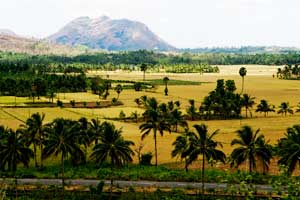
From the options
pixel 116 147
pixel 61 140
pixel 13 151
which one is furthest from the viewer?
pixel 116 147

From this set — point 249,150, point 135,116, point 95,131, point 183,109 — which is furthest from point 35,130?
point 183,109

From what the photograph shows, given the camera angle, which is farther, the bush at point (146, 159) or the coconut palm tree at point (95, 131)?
the coconut palm tree at point (95, 131)

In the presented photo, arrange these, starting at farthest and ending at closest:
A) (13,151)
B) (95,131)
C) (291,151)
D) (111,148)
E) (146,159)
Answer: (95,131) → (146,159) → (111,148) → (13,151) → (291,151)

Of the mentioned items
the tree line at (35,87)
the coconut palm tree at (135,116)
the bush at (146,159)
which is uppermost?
the tree line at (35,87)

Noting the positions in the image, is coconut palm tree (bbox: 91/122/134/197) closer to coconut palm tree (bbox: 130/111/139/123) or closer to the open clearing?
the open clearing

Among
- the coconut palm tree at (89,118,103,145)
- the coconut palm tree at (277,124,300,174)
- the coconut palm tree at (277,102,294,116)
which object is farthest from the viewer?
the coconut palm tree at (277,102,294,116)

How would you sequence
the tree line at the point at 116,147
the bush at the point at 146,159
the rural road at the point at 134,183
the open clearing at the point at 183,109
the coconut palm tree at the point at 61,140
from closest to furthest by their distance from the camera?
the rural road at the point at 134,183, the tree line at the point at 116,147, the coconut palm tree at the point at 61,140, the bush at the point at 146,159, the open clearing at the point at 183,109

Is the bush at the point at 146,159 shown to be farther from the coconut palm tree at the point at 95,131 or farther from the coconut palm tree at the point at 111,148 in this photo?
the coconut palm tree at the point at 95,131

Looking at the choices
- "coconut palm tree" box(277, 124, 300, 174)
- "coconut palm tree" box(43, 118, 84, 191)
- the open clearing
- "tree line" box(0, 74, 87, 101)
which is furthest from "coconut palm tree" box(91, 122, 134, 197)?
"tree line" box(0, 74, 87, 101)

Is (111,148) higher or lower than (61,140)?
lower

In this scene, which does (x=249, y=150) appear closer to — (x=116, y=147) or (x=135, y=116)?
(x=116, y=147)

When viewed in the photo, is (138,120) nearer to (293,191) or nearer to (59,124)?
(59,124)

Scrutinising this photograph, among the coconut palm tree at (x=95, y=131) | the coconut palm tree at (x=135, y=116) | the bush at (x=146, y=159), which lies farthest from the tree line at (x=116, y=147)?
the coconut palm tree at (x=135, y=116)

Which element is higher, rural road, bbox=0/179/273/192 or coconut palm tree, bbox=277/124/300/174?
coconut palm tree, bbox=277/124/300/174
